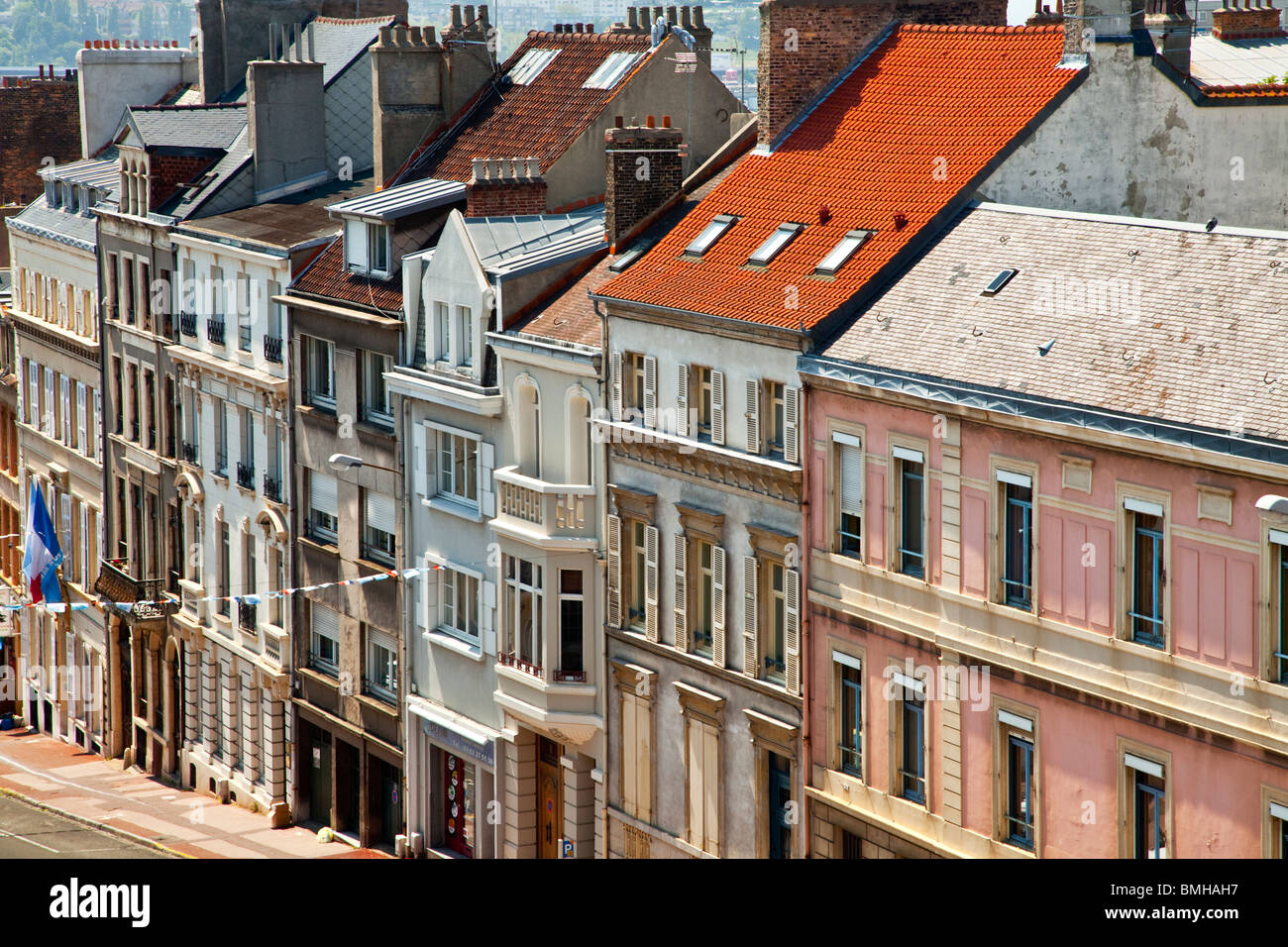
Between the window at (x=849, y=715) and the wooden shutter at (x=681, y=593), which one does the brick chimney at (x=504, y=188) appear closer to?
the wooden shutter at (x=681, y=593)

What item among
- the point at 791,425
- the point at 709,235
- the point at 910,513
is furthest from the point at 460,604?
the point at 910,513

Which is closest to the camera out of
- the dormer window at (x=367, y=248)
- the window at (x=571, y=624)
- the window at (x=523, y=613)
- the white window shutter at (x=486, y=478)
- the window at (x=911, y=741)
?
the window at (x=911, y=741)

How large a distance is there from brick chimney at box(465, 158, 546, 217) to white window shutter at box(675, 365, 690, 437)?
10.1m

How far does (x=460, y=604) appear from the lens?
47.5 m

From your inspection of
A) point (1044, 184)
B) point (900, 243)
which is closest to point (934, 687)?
point (900, 243)

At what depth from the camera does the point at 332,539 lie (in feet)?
174

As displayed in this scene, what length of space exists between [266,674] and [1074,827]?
3030cm

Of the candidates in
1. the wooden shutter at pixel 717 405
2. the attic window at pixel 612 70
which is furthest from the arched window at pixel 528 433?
the attic window at pixel 612 70

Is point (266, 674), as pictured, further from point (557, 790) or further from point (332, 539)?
point (557, 790)

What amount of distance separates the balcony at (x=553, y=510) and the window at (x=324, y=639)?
37.4 feet

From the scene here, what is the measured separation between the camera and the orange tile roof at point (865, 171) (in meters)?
36.7

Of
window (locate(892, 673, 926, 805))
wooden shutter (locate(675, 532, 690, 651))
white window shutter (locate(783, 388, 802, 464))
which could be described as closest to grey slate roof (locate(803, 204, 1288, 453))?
white window shutter (locate(783, 388, 802, 464))

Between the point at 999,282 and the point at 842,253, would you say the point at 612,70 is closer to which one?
the point at 842,253

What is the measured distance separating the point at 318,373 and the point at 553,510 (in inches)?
518
